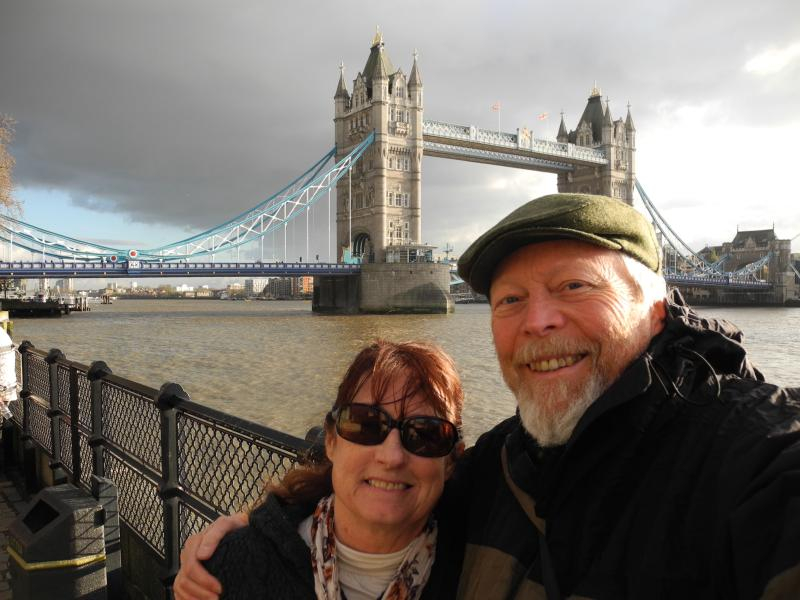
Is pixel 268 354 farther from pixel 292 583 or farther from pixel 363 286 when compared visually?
pixel 363 286

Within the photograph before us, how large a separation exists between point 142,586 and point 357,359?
7.09 feet

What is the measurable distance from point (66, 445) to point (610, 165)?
62.5 meters

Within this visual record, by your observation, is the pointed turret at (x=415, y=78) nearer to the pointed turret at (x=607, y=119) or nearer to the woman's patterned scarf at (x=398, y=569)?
the pointed turret at (x=607, y=119)

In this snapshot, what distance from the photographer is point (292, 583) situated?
1.23 meters

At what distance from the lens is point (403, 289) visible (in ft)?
122

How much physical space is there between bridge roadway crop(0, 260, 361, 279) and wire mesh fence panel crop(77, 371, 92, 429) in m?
32.6

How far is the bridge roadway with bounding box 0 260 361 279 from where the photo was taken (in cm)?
3244

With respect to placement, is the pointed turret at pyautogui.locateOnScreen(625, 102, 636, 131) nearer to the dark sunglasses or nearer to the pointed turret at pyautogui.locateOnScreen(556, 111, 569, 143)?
the pointed turret at pyautogui.locateOnScreen(556, 111, 569, 143)

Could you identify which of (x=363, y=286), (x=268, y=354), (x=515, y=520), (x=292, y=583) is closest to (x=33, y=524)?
(x=292, y=583)

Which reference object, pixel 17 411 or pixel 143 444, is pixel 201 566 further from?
pixel 17 411

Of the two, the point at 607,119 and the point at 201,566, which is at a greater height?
the point at 607,119

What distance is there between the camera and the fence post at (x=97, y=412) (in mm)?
3172

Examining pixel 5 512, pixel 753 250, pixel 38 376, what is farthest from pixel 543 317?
pixel 753 250

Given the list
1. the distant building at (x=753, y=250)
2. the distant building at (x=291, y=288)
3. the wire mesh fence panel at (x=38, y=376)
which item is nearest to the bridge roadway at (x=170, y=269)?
the wire mesh fence panel at (x=38, y=376)
